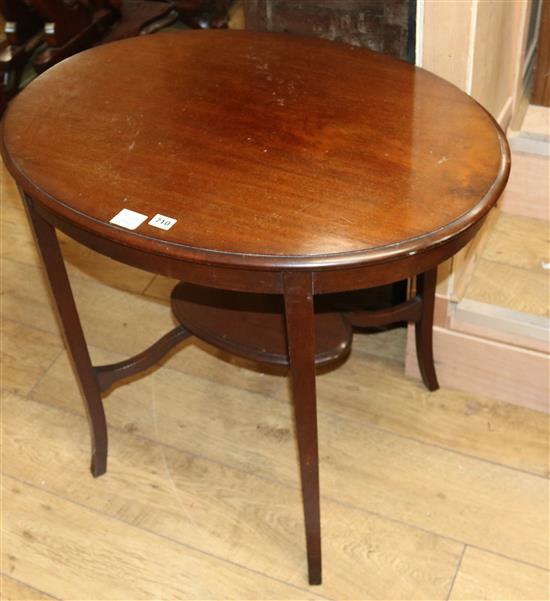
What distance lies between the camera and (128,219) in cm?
116

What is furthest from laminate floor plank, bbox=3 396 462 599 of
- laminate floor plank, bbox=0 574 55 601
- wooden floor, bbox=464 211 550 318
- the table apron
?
the table apron

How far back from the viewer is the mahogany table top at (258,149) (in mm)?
1121

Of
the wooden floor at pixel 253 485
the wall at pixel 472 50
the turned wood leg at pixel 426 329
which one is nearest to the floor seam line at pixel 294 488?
the wooden floor at pixel 253 485

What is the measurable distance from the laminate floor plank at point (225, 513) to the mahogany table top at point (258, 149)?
2.24 ft

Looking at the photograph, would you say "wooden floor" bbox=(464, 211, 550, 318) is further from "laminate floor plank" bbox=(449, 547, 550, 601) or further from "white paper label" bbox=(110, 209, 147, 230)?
"white paper label" bbox=(110, 209, 147, 230)

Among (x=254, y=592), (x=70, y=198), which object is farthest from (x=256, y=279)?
(x=254, y=592)

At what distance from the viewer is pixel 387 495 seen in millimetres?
1656

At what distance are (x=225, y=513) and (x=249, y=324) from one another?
0.36 meters

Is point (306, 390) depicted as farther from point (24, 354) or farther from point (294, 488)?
point (24, 354)

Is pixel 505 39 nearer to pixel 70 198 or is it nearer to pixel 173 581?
pixel 70 198

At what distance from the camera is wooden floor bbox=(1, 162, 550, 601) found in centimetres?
155

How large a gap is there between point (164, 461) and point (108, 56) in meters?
0.76

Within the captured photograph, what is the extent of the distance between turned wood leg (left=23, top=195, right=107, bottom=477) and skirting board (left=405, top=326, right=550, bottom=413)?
0.62 m

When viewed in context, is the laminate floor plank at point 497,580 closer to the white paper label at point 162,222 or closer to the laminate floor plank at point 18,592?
the laminate floor plank at point 18,592
